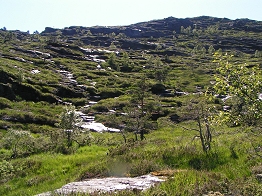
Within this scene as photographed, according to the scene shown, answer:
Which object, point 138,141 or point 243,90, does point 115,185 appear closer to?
point 243,90

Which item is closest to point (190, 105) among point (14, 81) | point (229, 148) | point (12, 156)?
point (229, 148)

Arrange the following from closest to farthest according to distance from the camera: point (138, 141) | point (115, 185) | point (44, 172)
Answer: point (115, 185), point (44, 172), point (138, 141)

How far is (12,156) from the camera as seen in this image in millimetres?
22672

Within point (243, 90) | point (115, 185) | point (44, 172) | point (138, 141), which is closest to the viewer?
point (243, 90)

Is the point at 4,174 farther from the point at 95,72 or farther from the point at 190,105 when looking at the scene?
the point at 95,72

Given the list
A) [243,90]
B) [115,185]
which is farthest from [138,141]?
[243,90]

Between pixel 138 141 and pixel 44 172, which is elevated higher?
pixel 138 141

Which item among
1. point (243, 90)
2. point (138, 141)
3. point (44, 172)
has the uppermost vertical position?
point (243, 90)

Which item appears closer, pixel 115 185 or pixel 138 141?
pixel 115 185

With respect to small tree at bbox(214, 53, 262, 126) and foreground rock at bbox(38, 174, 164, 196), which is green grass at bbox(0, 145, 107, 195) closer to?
foreground rock at bbox(38, 174, 164, 196)

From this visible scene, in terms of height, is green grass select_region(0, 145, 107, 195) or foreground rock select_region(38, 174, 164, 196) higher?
foreground rock select_region(38, 174, 164, 196)

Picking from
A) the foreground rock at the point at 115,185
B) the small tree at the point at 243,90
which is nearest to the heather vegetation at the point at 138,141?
the small tree at the point at 243,90

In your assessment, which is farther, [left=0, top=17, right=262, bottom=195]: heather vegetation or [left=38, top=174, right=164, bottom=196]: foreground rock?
[left=0, top=17, right=262, bottom=195]: heather vegetation

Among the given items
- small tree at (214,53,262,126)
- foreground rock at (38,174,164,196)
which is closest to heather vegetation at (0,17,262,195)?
small tree at (214,53,262,126)
